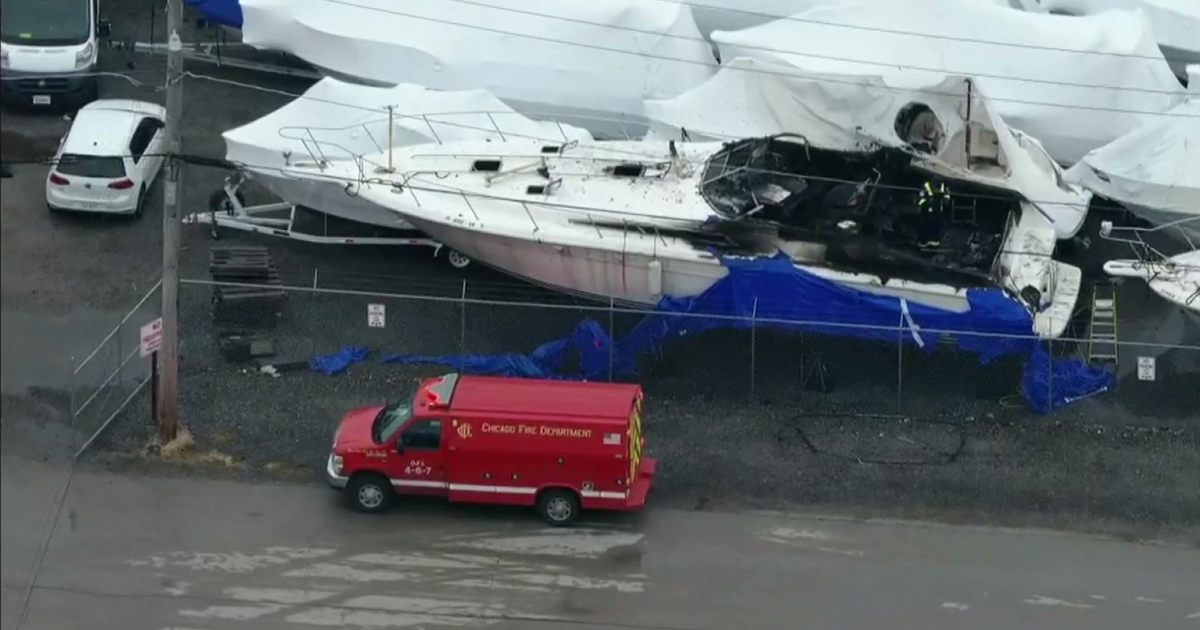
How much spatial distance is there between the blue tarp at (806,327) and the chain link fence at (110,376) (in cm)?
287

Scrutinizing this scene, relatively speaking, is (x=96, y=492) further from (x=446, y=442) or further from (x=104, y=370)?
(x=446, y=442)

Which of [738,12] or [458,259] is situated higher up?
[738,12]

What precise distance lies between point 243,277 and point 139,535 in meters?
4.96

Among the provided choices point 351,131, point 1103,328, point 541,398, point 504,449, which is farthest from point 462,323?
point 1103,328

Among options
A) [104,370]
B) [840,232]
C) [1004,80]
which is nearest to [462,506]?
[104,370]

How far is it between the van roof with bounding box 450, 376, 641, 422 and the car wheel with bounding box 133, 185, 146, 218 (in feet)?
23.2

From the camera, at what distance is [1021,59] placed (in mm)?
26062

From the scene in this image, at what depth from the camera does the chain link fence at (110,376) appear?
20031 mm

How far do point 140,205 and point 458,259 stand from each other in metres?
4.40

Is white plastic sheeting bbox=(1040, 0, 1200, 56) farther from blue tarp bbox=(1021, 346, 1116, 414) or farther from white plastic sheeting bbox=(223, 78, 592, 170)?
white plastic sheeting bbox=(223, 78, 592, 170)

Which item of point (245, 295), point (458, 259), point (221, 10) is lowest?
point (245, 295)

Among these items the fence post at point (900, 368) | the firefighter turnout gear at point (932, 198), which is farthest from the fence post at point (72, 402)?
the firefighter turnout gear at point (932, 198)

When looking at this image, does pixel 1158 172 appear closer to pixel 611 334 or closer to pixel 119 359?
pixel 611 334

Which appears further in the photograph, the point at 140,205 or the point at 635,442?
the point at 140,205
